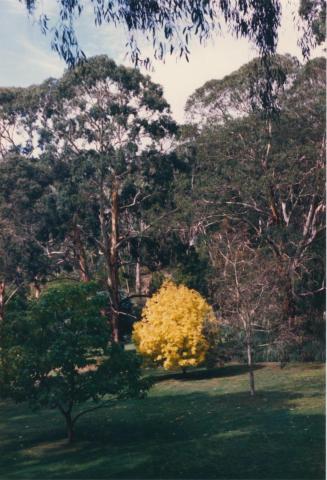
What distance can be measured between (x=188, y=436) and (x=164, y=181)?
1692 centimetres

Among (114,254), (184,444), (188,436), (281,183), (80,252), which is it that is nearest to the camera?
(184,444)

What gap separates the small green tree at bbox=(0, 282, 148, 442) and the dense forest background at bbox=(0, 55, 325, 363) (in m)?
11.8

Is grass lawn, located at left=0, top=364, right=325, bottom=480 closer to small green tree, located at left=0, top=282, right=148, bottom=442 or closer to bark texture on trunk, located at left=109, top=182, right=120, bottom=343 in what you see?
small green tree, located at left=0, top=282, right=148, bottom=442

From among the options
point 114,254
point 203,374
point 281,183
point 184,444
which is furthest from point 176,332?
point 281,183

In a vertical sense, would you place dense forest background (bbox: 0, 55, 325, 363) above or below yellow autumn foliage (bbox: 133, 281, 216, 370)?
above

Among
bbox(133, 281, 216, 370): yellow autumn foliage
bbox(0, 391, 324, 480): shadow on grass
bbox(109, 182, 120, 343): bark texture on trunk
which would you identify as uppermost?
bbox(109, 182, 120, 343): bark texture on trunk

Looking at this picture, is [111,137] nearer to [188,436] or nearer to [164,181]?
[164,181]

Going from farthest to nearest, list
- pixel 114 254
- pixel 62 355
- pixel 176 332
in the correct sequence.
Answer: pixel 114 254
pixel 176 332
pixel 62 355

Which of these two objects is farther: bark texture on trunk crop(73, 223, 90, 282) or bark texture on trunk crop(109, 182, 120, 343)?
bark texture on trunk crop(73, 223, 90, 282)

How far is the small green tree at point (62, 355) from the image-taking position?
46.5 ft

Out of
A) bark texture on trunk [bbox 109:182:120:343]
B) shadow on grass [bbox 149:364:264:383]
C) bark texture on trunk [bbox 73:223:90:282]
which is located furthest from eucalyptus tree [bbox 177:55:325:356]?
bark texture on trunk [bbox 73:223:90:282]

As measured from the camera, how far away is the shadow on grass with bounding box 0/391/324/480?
12.0 metres

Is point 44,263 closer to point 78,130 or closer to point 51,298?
point 78,130

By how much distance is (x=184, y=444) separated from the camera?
1386 centimetres
